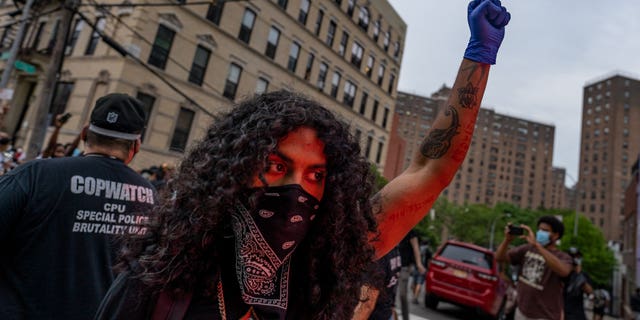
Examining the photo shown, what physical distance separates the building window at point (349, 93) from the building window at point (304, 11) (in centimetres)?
542

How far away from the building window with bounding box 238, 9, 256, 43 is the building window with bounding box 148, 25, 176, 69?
3865 mm

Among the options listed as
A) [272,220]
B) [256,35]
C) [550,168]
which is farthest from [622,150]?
[272,220]

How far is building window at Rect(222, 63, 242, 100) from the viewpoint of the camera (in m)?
20.2

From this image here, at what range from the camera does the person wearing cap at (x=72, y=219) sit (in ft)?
5.76

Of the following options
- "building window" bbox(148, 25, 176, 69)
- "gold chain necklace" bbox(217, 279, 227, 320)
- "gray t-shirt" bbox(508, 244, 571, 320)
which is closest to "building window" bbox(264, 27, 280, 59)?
"building window" bbox(148, 25, 176, 69)

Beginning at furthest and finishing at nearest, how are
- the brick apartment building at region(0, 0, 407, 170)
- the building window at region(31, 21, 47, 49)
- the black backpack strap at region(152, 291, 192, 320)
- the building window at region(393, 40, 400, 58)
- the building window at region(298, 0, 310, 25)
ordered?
the building window at region(393, 40, 400, 58) < the building window at region(298, 0, 310, 25) < the building window at region(31, 21, 47, 49) < the brick apartment building at region(0, 0, 407, 170) < the black backpack strap at region(152, 291, 192, 320)

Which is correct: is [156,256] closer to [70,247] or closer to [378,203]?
[378,203]

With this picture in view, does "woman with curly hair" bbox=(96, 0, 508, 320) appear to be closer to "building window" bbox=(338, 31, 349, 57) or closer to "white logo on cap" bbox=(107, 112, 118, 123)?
"white logo on cap" bbox=(107, 112, 118, 123)

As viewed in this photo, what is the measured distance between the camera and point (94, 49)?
1792 cm

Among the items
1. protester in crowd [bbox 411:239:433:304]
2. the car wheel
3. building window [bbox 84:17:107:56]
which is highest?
building window [bbox 84:17:107:56]

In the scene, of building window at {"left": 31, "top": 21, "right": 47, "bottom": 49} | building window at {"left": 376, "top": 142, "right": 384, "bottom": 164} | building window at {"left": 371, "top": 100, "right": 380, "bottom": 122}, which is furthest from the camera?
building window at {"left": 376, "top": 142, "right": 384, "bottom": 164}

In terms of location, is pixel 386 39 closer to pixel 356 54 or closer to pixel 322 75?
pixel 356 54

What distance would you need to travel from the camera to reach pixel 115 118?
2.20 metres

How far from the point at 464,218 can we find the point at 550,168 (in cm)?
8295
